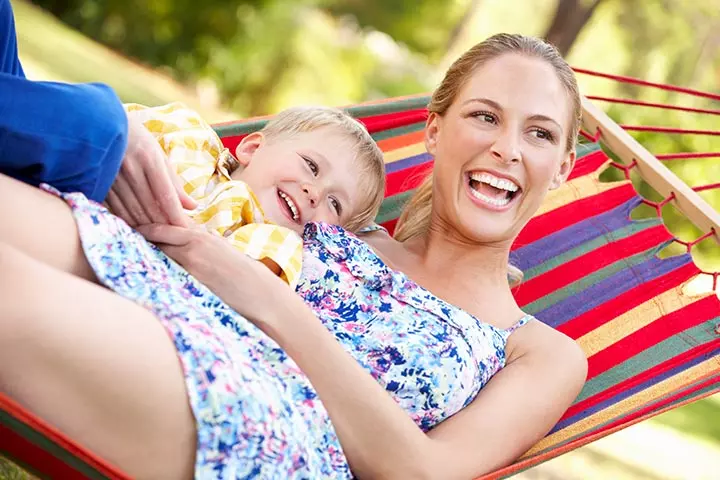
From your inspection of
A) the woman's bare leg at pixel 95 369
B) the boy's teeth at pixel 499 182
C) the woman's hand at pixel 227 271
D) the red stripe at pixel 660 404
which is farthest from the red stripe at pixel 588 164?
the woman's bare leg at pixel 95 369

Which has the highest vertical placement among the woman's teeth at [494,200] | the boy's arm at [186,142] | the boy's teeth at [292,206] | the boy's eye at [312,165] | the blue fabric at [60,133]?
the woman's teeth at [494,200]

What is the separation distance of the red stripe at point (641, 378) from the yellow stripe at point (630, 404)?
1.4 inches

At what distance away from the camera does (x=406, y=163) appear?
3.28 metres

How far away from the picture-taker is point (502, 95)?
2.37 metres

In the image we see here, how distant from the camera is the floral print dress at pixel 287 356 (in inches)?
61.9

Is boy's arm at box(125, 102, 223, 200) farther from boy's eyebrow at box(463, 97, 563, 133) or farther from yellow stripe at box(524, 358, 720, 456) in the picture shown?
yellow stripe at box(524, 358, 720, 456)

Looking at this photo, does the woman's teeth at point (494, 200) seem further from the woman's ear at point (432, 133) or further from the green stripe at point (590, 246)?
the green stripe at point (590, 246)

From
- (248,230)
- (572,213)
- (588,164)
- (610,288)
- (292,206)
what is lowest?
(248,230)

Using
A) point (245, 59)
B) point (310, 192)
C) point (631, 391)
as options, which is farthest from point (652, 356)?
point (245, 59)

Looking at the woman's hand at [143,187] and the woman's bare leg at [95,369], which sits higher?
the woman's hand at [143,187]

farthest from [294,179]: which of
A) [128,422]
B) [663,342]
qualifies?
[663,342]

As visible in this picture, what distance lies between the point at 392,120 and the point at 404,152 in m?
0.15

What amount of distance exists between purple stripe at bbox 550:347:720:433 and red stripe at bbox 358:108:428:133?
1230 millimetres

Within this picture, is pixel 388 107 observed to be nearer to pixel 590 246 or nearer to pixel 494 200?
pixel 590 246
